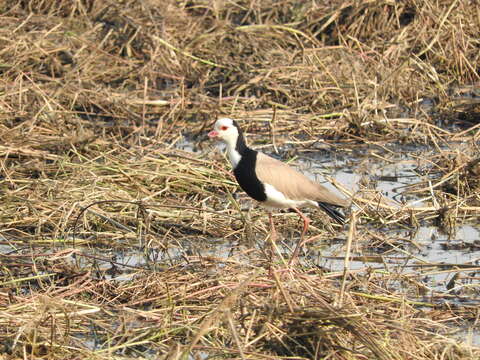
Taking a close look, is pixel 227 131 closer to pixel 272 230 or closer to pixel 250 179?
pixel 250 179

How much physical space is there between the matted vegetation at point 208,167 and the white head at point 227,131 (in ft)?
1.23

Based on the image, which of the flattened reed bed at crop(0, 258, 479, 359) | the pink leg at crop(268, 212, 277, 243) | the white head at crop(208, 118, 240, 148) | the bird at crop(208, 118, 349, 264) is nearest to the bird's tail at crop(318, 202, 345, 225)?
the bird at crop(208, 118, 349, 264)

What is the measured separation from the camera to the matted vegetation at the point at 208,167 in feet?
15.3

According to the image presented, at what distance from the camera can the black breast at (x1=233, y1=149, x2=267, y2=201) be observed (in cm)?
636

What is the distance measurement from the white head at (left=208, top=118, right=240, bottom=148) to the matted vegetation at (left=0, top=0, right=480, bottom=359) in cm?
38

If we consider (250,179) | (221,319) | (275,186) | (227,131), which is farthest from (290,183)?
(221,319)

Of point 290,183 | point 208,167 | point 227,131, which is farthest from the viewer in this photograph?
point 208,167

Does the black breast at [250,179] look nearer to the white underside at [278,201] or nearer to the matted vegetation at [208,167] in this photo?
the white underside at [278,201]

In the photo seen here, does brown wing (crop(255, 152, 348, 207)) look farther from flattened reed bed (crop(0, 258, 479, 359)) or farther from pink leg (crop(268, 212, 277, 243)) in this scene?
flattened reed bed (crop(0, 258, 479, 359))

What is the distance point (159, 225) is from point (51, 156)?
4.81 feet

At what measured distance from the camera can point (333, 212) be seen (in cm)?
652

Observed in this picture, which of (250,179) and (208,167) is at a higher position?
(250,179)

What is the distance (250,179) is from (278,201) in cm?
23

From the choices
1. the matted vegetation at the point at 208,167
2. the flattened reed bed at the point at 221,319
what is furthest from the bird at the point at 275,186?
the flattened reed bed at the point at 221,319
